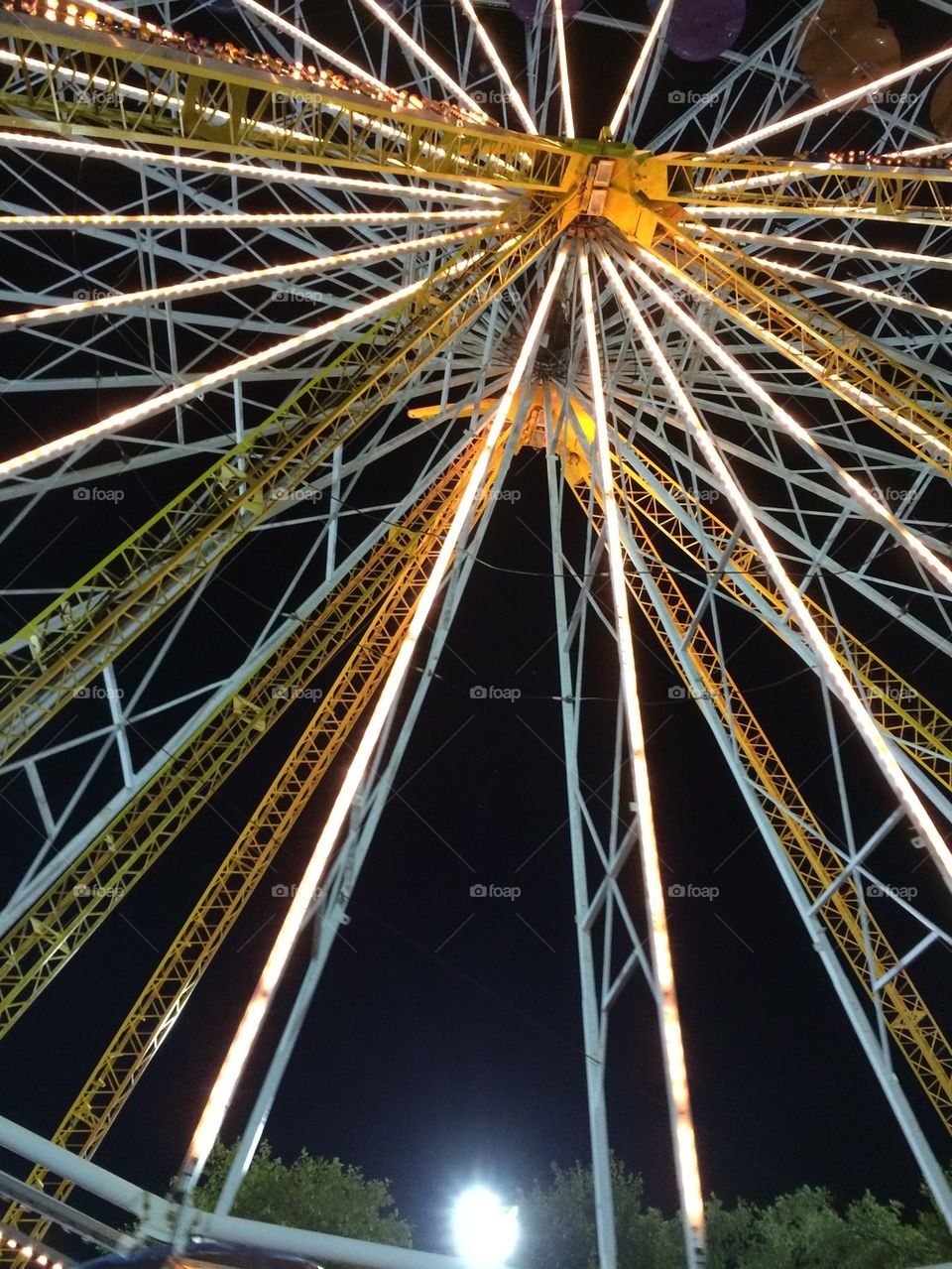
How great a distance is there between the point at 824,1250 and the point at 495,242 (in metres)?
20.0

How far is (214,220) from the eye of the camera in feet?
40.0

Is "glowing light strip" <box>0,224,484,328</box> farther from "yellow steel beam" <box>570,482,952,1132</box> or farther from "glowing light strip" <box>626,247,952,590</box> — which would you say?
"yellow steel beam" <box>570,482,952,1132</box>

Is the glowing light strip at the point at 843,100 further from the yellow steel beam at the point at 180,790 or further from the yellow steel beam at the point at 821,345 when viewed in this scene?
the yellow steel beam at the point at 180,790

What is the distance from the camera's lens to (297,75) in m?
10.8

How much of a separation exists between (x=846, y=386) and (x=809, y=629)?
3782mm

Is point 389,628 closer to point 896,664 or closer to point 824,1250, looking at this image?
point 896,664

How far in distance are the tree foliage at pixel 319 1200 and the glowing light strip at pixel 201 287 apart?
19.3 meters

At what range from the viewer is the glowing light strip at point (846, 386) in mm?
12703

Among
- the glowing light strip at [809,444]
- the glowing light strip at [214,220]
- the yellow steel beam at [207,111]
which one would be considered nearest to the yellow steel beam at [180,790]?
the glowing light strip at [214,220]

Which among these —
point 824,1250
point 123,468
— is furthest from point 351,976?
point 123,468

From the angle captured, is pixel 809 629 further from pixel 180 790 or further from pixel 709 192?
pixel 180 790

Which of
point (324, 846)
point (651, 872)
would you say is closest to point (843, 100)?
point (651, 872)

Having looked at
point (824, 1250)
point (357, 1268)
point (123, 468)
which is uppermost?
point (123, 468)

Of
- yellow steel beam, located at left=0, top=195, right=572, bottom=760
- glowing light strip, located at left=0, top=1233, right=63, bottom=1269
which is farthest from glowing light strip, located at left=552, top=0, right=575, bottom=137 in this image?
glowing light strip, located at left=0, top=1233, right=63, bottom=1269
